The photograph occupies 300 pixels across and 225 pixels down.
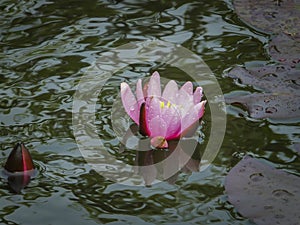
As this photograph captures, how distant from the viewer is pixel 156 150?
190cm

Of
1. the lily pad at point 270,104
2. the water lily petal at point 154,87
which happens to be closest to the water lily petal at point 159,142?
the water lily petal at point 154,87

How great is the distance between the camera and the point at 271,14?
2.66 meters

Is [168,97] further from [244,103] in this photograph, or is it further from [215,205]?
[215,205]

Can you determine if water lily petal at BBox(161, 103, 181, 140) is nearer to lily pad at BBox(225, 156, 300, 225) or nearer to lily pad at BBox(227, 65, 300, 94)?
lily pad at BBox(225, 156, 300, 225)

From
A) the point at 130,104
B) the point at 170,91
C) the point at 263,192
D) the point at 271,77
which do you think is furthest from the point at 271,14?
the point at 263,192

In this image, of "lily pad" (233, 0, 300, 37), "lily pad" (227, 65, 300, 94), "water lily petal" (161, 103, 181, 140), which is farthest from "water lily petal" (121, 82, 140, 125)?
"lily pad" (233, 0, 300, 37)

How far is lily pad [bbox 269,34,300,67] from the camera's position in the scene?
7.60ft

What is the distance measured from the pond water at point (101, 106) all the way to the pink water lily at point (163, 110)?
8cm

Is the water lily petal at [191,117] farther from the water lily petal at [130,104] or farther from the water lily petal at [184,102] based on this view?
the water lily petal at [130,104]

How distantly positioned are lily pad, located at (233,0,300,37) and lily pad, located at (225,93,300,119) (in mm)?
474

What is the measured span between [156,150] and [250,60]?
2.05 feet

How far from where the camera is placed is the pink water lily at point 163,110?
1.86 meters

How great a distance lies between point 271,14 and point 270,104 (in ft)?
2.27

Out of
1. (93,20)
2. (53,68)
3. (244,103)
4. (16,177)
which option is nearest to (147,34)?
(93,20)
